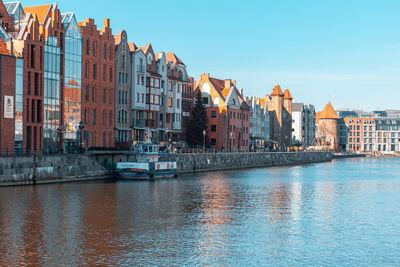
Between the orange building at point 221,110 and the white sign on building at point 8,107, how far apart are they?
202 feet

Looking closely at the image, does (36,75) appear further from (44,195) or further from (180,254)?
(180,254)

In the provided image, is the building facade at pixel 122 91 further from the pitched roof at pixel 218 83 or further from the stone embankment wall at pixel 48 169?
the pitched roof at pixel 218 83

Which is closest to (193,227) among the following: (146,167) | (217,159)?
(146,167)

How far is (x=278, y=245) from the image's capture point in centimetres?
3275

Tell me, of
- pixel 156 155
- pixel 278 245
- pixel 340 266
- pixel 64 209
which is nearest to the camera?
pixel 340 266

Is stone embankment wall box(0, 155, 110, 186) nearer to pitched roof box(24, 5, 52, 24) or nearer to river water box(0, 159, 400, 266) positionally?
river water box(0, 159, 400, 266)

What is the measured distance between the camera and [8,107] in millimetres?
66000

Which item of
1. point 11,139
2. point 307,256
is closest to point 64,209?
point 307,256

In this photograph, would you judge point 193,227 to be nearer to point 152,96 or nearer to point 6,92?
point 6,92

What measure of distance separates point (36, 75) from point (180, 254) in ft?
155

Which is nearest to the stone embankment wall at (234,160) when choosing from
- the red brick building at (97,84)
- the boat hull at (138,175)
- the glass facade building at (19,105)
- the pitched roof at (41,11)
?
the boat hull at (138,175)

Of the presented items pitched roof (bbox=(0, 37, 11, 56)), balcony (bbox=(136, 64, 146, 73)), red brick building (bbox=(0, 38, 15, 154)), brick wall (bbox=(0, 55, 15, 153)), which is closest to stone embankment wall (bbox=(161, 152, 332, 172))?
balcony (bbox=(136, 64, 146, 73))

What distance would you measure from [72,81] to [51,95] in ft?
18.3

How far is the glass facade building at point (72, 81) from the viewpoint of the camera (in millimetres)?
78938
